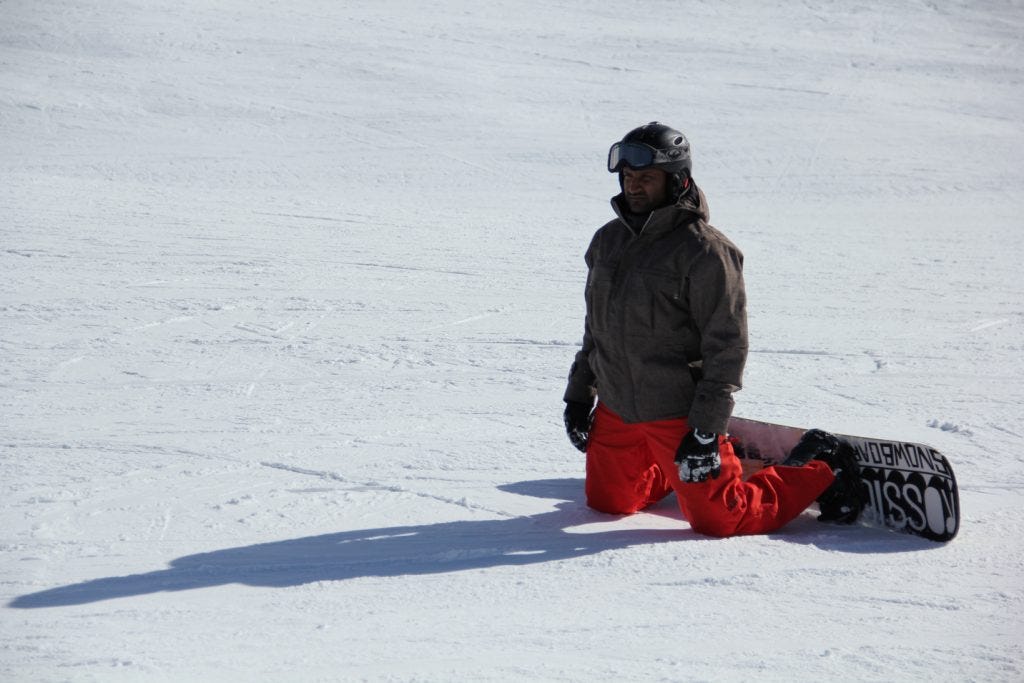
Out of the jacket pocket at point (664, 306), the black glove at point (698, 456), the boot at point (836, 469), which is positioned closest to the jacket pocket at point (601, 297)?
the jacket pocket at point (664, 306)

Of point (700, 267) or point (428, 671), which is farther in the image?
point (700, 267)

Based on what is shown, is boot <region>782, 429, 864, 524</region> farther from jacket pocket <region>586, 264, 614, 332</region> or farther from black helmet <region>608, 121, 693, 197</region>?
black helmet <region>608, 121, 693, 197</region>

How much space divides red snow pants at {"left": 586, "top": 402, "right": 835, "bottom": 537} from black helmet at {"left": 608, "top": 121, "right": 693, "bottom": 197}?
829mm

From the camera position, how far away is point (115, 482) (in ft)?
13.2


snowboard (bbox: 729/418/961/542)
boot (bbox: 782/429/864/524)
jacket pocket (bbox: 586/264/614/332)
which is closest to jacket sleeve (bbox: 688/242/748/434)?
jacket pocket (bbox: 586/264/614/332)

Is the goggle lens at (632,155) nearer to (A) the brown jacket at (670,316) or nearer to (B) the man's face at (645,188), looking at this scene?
(B) the man's face at (645,188)

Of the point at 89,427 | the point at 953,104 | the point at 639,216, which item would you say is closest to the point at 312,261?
the point at 89,427

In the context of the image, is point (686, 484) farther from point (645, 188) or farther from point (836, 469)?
point (645, 188)

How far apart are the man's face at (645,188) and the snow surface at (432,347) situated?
1.13 meters

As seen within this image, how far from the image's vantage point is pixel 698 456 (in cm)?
345

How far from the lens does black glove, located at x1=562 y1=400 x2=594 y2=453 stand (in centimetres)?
389

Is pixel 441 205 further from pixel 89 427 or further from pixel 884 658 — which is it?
pixel 884 658

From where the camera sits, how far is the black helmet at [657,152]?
3.44 metres

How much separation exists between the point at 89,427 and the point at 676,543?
102 inches
